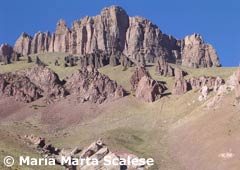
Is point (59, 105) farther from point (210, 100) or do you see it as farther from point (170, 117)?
point (210, 100)

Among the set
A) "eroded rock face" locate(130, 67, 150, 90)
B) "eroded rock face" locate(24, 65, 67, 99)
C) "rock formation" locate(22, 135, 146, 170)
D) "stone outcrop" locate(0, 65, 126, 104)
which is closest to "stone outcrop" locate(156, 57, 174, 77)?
"eroded rock face" locate(130, 67, 150, 90)

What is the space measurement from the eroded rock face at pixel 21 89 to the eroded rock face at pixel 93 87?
7646 millimetres

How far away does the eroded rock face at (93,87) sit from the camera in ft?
445

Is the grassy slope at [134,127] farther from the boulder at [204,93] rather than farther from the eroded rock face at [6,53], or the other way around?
the eroded rock face at [6,53]

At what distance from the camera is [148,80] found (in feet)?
445

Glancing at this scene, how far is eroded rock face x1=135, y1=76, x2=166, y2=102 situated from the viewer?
5138 inches

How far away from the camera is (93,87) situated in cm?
13700

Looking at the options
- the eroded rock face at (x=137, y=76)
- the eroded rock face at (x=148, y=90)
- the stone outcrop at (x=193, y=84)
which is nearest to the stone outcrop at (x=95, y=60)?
the eroded rock face at (x=137, y=76)

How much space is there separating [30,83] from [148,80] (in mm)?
29345

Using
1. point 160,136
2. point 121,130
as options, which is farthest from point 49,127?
point 160,136

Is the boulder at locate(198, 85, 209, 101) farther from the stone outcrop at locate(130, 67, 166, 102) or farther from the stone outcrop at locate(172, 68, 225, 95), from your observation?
the stone outcrop at locate(130, 67, 166, 102)

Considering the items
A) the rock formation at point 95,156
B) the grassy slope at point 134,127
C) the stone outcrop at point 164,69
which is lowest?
the rock formation at point 95,156

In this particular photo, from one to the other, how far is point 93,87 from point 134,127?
2779 cm

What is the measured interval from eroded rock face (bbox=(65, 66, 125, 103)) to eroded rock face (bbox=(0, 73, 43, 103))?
25.1ft
